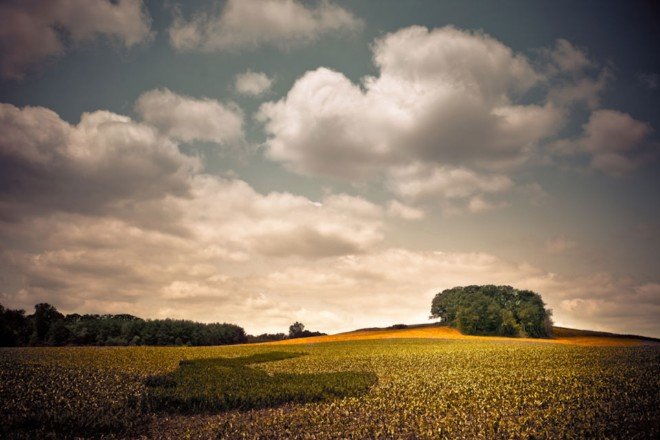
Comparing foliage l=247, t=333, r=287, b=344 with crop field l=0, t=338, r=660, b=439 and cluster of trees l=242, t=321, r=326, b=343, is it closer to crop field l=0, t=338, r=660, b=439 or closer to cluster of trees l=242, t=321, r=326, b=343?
cluster of trees l=242, t=321, r=326, b=343

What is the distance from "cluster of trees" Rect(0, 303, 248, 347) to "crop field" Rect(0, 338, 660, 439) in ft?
171

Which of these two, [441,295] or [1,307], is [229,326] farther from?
[441,295]

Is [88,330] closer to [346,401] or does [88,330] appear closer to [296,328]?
[296,328]

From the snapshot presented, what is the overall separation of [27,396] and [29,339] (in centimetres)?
7193

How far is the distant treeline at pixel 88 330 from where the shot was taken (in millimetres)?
75062

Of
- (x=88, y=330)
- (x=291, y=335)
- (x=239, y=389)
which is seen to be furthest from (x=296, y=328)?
(x=239, y=389)

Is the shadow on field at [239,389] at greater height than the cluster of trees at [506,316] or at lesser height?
lesser

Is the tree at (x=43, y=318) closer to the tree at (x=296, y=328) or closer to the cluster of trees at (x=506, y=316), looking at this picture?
the tree at (x=296, y=328)

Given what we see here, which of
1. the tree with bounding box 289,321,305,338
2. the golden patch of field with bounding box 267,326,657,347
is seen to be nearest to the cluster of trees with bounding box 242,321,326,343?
the tree with bounding box 289,321,305,338

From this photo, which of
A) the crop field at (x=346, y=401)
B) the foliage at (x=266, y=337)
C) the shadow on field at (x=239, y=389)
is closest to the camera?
the crop field at (x=346, y=401)

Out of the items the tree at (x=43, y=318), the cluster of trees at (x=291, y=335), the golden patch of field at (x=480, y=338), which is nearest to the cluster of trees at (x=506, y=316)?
the golden patch of field at (x=480, y=338)

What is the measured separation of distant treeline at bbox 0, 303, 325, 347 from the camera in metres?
75.1

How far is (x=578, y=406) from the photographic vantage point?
58.1 feet

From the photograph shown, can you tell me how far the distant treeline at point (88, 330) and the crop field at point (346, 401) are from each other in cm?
5206
